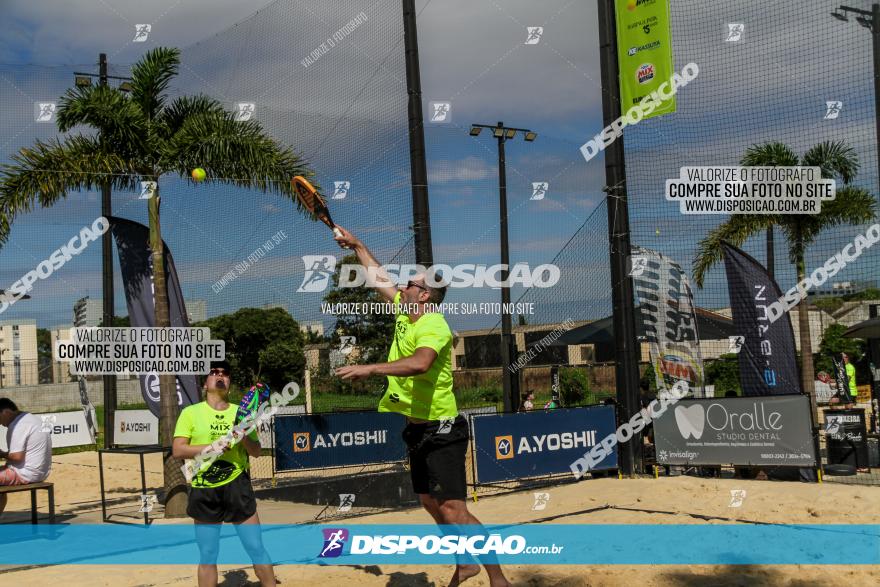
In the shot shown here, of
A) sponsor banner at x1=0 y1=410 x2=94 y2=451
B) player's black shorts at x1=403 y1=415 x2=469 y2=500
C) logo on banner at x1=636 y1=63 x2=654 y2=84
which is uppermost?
logo on banner at x1=636 y1=63 x2=654 y2=84

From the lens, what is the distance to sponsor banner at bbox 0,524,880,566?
6.70 meters

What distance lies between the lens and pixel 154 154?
10352 mm

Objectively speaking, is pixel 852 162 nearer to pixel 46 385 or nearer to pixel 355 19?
pixel 355 19

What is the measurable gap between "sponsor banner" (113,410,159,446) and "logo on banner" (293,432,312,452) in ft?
18.1

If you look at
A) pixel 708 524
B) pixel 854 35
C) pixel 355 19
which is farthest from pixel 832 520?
pixel 355 19

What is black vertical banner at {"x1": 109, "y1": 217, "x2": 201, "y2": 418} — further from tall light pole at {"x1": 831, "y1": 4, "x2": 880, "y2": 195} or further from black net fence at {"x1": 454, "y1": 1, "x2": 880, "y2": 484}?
tall light pole at {"x1": 831, "y1": 4, "x2": 880, "y2": 195}

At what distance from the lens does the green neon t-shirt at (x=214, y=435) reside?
18.0ft

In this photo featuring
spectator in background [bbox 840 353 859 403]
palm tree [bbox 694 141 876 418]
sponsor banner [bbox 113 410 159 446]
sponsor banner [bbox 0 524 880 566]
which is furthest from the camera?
spectator in background [bbox 840 353 859 403]

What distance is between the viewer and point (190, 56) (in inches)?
434

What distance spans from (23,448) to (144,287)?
101 inches

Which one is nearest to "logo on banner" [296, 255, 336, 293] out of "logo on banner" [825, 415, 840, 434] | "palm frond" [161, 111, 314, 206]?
"palm frond" [161, 111, 314, 206]

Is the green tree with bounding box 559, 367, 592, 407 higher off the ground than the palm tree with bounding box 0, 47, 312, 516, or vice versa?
the palm tree with bounding box 0, 47, 312, 516

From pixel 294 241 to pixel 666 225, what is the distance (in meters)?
4.85

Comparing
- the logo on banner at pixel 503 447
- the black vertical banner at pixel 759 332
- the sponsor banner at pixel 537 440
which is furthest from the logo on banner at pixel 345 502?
the black vertical banner at pixel 759 332
